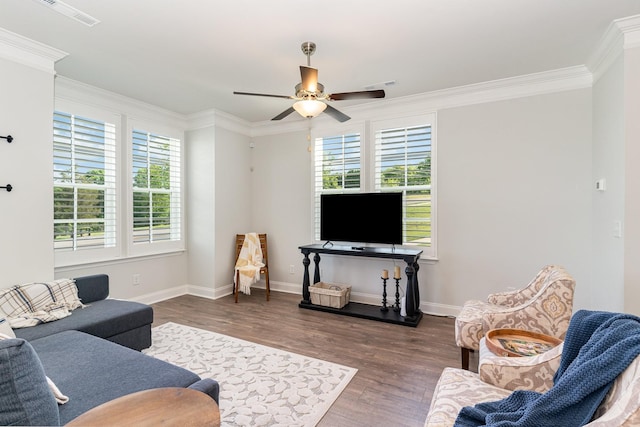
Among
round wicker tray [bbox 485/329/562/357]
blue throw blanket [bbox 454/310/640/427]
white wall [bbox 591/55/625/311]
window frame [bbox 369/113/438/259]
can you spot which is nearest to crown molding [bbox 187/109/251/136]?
window frame [bbox 369/113/438/259]

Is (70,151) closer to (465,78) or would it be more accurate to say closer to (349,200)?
(349,200)

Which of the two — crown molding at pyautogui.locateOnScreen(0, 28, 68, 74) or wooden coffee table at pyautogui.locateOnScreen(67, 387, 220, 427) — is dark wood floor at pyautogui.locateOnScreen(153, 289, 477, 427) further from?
crown molding at pyautogui.locateOnScreen(0, 28, 68, 74)

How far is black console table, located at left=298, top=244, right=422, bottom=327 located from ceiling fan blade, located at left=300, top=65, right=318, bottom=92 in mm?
2141

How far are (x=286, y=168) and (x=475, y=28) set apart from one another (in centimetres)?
322

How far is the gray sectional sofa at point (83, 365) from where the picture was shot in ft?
3.50

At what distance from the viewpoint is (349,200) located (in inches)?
169

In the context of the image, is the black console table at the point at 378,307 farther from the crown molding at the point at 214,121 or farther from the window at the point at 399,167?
the crown molding at the point at 214,121

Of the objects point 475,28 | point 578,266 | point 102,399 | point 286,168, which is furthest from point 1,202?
point 578,266

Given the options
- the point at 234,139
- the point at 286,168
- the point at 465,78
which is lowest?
the point at 286,168

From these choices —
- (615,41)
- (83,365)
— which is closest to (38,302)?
(83,365)

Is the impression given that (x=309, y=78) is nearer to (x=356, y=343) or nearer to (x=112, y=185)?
(x=356, y=343)

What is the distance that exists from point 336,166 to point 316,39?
213cm

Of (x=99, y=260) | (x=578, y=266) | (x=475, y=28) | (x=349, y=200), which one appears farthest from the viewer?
(x=349, y=200)

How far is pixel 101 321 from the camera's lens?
2.60 m
